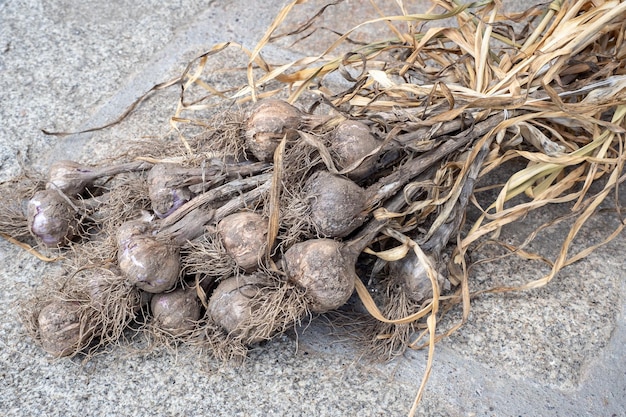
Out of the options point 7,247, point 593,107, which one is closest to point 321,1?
point 593,107

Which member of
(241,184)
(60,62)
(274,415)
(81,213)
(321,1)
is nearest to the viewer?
(274,415)

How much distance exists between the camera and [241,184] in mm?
1244

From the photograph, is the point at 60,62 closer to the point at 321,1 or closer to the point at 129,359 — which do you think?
the point at 321,1

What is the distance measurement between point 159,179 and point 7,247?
41cm

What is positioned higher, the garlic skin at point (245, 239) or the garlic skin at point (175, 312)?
the garlic skin at point (245, 239)

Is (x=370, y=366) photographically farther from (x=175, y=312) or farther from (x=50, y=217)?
(x=50, y=217)

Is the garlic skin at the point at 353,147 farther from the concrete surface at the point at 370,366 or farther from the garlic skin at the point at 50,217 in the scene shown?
the garlic skin at the point at 50,217

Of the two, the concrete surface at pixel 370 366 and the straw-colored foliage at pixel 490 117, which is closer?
the concrete surface at pixel 370 366

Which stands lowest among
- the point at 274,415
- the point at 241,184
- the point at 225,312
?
the point at 274,415

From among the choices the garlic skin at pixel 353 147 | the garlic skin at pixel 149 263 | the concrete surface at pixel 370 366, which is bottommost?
the concrete surface at pixel 370 366

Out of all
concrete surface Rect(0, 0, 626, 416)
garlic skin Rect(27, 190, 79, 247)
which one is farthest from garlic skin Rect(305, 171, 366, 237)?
garlic skin Rect(27, 190, 79, 247)

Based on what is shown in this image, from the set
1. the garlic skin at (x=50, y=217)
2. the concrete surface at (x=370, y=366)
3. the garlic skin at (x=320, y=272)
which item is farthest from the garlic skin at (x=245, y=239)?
the garlic skin at (x=50, y=217)

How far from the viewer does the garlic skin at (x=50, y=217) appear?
51.9 inches

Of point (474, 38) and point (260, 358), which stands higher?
point (474, 38)
